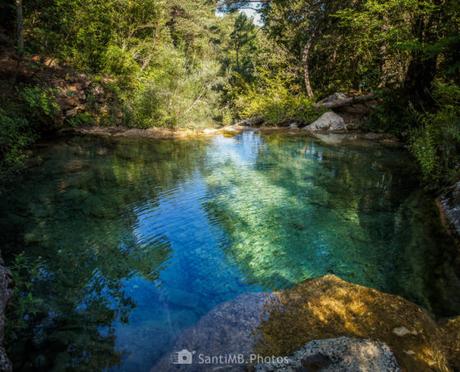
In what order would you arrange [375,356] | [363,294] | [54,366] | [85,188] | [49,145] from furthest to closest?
[49,145] < [85,188] < [363,294] < [54,366] < [375,356]

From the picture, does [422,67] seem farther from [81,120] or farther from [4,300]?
[4,300]

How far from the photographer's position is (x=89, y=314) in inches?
145

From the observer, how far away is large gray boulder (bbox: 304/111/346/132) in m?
16.1

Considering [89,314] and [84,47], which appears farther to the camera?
[84,47]

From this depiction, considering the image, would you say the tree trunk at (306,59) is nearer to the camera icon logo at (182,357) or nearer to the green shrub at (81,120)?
the green shrub at (81,120)

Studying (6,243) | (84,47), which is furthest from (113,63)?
(6,243)

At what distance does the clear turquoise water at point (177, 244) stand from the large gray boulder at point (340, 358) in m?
1.37

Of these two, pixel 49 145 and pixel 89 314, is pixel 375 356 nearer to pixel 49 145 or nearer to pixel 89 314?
pixel 89 314

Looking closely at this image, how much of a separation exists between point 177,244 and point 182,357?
2634 millimetres

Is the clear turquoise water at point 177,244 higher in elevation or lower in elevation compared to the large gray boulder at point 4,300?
lower

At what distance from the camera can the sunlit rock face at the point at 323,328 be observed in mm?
2562

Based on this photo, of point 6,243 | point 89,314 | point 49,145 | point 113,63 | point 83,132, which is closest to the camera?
point 89,314

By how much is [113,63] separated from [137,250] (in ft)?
49.5

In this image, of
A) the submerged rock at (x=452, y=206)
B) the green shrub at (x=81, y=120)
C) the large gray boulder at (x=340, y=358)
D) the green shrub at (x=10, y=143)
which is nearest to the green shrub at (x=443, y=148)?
the submerged rock at (x=452, y=206)
